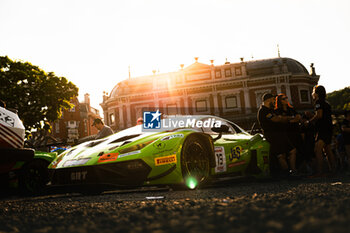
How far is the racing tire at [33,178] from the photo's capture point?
6500 millimetres

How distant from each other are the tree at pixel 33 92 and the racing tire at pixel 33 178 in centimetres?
1093

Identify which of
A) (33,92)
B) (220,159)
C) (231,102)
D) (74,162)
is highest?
(231,102)

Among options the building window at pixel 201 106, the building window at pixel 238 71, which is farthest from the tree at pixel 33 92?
the building window at pixel 238 71

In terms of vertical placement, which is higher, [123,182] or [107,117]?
[107,117]

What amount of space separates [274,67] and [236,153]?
3231cm

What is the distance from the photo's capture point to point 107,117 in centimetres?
4369

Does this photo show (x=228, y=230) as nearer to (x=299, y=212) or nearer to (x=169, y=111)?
(x=299, y=212)

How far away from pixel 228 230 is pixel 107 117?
4298 centimetres

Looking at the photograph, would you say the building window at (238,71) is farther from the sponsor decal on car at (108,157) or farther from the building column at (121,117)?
the sponsor decal on car at (108,157)

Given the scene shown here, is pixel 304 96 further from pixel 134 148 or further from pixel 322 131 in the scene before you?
pixel 134 148

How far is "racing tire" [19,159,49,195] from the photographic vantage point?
6500 mm

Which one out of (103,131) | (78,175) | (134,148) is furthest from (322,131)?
(103,131)

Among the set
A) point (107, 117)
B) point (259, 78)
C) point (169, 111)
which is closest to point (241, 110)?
point (259, 78)

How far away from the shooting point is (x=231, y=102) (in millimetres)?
36094
